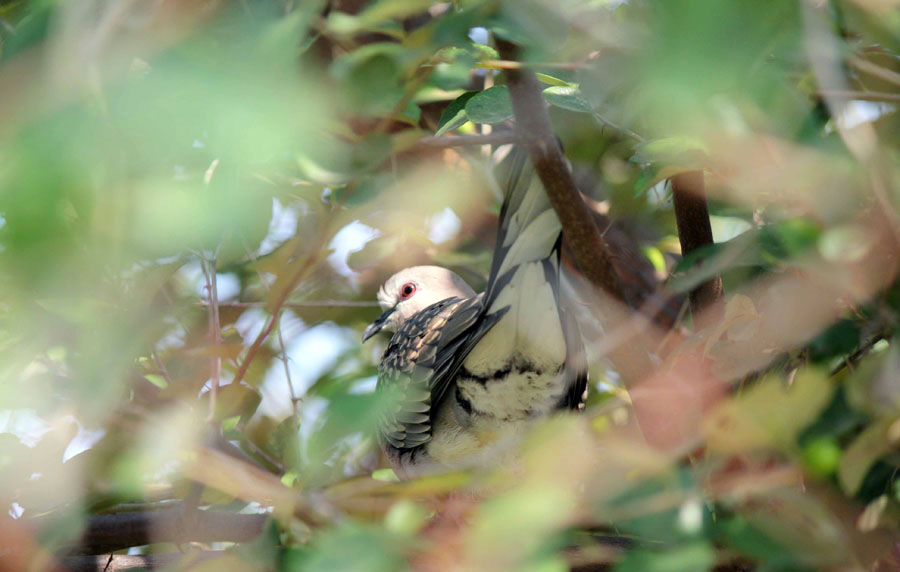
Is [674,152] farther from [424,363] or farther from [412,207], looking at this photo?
[424,363]

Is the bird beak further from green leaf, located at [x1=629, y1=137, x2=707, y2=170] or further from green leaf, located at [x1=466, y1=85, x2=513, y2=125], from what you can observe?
green leaf, located at [x1=629, y1=137, x2=707, y2=170]

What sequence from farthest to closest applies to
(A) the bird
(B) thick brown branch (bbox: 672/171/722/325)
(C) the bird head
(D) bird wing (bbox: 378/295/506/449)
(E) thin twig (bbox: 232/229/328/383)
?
(C) the bird head → (D) bird wing (bbox: 378/295/506/449) → (A) the bird → (B) thick brown branch (bbox: 672/171/722/325) → (E) thin twig (bbox: 232/229/328/383)

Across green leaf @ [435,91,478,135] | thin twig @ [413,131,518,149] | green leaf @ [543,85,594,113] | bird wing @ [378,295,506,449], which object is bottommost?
bird wing @ [378,295,506,449]

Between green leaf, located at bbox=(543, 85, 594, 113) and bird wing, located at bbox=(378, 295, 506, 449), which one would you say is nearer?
green leaf, located at bbox=(543, 85, 594, 113)

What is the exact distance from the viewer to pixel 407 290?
123 inches

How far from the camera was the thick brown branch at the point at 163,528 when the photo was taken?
1.66m

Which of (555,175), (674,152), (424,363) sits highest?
(674,152)

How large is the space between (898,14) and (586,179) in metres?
2.16

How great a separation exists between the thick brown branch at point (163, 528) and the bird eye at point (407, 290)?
1.42 m

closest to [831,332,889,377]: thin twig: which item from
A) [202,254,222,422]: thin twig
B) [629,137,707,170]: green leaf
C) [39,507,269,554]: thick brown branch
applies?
[629,137,707,170]: green leaf

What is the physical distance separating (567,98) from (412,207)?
1.04 ft

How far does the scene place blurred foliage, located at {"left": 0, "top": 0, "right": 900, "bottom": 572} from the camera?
535 mm

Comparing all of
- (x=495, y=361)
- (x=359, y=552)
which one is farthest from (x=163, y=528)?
(x=359, y=552)

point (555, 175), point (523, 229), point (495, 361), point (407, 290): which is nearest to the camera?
point (555, 175)
